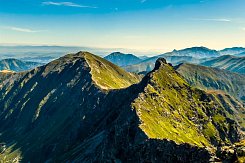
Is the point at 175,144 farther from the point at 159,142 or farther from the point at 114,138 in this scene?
the point at 114,138

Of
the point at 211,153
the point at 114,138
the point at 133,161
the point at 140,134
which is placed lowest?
the point at 140,134

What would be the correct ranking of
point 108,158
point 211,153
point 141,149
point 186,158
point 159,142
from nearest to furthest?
1. point 211,153
2. point 186,158
3. point 159,142
4. point 141,149
5. point 108,158

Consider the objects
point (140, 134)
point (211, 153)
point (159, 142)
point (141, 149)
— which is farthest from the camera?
point (140, 134)

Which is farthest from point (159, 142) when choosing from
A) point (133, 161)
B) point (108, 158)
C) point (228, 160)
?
point (108, 158)

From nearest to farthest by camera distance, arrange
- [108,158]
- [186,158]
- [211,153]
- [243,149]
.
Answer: [243,149] < [211,153] < [186,158] < [108,158]

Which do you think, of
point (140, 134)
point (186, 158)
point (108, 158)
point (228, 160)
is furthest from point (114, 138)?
point (228, 160)

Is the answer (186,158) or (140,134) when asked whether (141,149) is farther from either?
(140,134)

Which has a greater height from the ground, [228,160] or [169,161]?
[228,160]

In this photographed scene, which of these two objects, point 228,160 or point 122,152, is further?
point 122,152

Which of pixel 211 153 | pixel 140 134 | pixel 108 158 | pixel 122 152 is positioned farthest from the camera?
pixel 140 134
